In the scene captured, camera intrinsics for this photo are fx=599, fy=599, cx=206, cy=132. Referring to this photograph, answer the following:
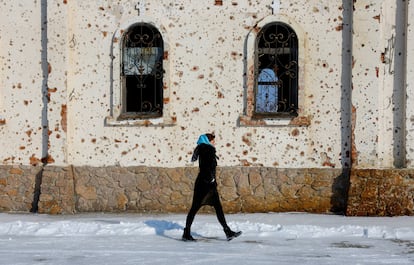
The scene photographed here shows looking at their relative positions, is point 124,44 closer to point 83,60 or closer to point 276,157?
point 83,60

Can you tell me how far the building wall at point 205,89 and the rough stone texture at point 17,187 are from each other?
0.09 metres

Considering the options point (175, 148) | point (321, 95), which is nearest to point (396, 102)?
point (321, 95)

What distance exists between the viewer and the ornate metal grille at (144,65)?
1155cm

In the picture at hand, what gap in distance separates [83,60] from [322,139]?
4788 mm

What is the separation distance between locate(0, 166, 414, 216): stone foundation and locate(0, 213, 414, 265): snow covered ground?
1.05 ft

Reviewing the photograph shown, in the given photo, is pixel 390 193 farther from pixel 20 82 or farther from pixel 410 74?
pixel 20 82

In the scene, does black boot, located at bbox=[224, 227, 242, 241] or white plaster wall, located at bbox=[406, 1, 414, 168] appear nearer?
black boot, located at bbox=[224, 227, 242, 241]

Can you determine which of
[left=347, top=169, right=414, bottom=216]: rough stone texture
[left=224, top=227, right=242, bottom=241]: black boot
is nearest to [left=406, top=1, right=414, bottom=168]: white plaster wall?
[left=347, top=169, right=414, bottom=216]: rough stone texture

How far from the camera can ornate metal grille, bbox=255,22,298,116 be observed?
36.7ft

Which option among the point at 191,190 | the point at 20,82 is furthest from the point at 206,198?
the point at 20,82

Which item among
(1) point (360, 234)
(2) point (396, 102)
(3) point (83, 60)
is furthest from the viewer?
(3) point (83, 60)

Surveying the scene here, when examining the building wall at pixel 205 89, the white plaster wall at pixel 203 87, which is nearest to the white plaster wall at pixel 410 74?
the building wall at pixel 205 89

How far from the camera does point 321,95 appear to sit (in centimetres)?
1102

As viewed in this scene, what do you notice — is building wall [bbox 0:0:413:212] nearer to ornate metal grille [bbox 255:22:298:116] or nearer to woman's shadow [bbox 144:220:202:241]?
ornate metal grille [bbox 255:22:298:116]
